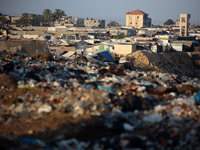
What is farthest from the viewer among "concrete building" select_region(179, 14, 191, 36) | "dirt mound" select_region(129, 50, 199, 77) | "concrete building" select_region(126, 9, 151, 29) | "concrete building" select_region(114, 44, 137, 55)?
"concrete building" select_region(126, 9, 151, 29)

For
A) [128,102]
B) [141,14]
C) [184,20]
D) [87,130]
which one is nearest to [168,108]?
[128,102]

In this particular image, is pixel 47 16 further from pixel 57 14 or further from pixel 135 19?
pixel 135 19

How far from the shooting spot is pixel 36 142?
4898 mm

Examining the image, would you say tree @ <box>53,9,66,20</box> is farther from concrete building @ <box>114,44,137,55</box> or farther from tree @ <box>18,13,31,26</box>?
concrete building @ <box>114,44,137,55</box>

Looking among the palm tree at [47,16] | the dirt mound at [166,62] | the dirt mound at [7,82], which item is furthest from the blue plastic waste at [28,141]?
the palm tree at [47,16]

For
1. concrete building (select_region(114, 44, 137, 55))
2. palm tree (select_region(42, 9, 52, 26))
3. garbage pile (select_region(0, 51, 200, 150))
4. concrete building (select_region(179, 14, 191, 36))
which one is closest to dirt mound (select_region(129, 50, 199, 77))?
concrete building (select_region(114, 44, 137, 55))

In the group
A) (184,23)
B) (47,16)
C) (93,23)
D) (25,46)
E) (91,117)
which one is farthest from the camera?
(93,23)

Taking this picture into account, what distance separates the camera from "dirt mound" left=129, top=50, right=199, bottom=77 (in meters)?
17.2

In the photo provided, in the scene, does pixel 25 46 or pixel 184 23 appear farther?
pixel 184 23

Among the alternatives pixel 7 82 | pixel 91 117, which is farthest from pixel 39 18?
pixel 91 117

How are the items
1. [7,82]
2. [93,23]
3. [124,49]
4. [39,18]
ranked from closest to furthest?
[7,82] < [124,49] < [39,18] < [93,23]

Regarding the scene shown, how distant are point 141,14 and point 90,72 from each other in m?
52.8

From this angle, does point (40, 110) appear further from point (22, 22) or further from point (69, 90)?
point (22, 22)

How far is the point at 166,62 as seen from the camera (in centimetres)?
1945
